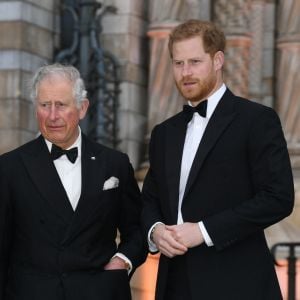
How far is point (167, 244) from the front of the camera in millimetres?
4652

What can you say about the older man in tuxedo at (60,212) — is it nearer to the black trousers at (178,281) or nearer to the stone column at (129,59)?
the black trousers at (178,281)

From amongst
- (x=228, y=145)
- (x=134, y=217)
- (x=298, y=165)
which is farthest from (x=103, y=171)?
(x=298, y=165)

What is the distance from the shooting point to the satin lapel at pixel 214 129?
187 inches

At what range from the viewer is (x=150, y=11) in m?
11.4

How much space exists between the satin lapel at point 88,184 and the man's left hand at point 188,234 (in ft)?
1.87

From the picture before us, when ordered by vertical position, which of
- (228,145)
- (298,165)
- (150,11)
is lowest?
(298,165)

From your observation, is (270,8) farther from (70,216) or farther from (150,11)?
(70,216)

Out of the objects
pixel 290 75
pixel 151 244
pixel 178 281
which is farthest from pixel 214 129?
pixel 290 75

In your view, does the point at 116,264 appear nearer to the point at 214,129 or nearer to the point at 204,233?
the point at 204,233

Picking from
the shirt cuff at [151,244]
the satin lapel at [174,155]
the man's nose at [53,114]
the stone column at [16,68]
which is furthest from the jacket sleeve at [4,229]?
the stone column at [16,68]

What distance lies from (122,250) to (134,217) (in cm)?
20

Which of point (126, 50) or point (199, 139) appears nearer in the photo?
point (199, 139)

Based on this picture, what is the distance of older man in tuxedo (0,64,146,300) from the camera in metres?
4.97

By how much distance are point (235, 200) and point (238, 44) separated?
673 centimetres
